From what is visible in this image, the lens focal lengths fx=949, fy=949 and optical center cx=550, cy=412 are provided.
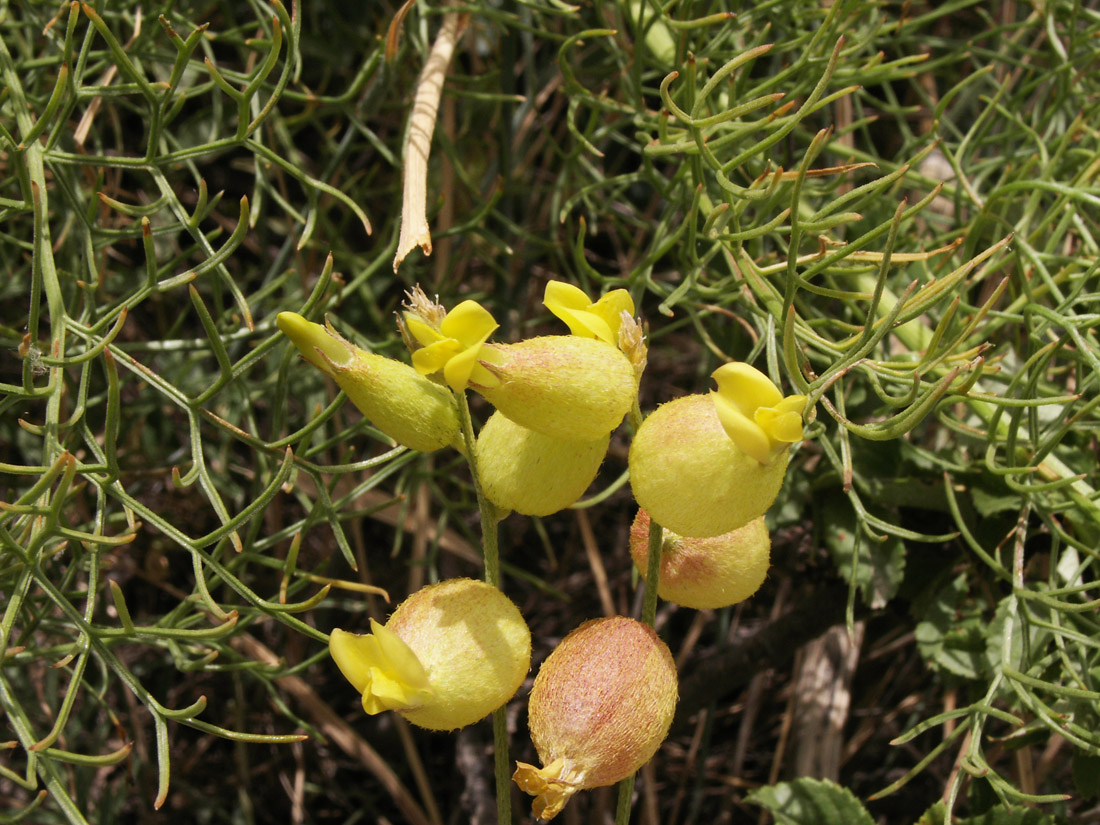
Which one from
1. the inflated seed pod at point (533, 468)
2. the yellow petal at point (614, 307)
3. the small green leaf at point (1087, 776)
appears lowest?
the small green leaf at point (1087, 776)

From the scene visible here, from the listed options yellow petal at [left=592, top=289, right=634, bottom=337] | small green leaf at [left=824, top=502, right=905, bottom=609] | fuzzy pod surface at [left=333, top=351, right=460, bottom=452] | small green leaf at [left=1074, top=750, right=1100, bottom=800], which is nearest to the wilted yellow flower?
fuzzy pod surface at [left=333, top=351, right=460, bottom=452]

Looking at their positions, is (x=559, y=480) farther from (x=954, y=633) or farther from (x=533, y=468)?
(x=954, y=633)

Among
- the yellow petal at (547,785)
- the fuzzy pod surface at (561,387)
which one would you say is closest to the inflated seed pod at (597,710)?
the yellow petal at (547,785)

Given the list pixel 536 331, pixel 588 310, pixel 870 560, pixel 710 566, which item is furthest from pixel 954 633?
pixel 536 331

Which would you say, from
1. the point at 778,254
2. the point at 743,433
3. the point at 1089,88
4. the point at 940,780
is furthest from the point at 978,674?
the point at 1089,88

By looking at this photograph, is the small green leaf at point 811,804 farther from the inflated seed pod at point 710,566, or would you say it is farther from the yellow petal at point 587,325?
the yellow petal at point 587,325

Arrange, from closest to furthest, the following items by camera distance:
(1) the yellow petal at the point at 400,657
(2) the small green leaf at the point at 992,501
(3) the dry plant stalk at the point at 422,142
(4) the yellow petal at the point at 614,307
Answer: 1. (1) the yellow petal at the point at 400,657
2. (4) the yellow petal at the point at 614,307
3. (3) the dry plant stalk at the point at 422,142
4. (2) the small green leaf at the point at 992,501

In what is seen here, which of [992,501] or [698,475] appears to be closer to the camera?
[698,475]

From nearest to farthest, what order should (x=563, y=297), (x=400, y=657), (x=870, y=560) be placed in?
(x=400, y=657), (x=563, y=297), (x=870, y=560)
